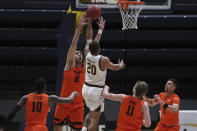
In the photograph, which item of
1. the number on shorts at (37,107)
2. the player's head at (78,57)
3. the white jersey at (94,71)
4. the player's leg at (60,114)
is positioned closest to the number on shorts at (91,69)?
the white jersey at (94,71)

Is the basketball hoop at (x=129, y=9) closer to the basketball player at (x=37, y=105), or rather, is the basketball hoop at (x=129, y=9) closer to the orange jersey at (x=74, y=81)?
the orange jersey at (x=74, y=81)

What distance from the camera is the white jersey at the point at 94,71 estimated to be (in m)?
6.33

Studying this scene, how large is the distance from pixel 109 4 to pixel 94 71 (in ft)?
5.74

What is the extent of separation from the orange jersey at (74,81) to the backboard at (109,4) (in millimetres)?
1266

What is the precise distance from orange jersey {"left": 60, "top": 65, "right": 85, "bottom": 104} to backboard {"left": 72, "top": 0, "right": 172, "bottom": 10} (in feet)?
4.15

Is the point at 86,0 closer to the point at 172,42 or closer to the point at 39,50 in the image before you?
the point at 39,50

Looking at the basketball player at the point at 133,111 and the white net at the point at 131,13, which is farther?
the white net at the point at 131,13

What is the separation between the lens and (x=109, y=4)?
7.54m

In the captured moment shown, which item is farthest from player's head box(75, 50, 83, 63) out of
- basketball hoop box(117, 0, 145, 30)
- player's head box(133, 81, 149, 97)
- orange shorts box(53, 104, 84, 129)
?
player's head box(133, 81, 149, 97)

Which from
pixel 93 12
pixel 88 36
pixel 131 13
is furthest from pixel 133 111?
pixel 131 13

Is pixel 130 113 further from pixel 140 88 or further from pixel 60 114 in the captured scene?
pixel 60 114

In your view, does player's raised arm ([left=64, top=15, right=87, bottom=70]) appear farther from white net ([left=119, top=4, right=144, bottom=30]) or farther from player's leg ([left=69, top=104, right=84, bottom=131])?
white net ([left=119, top=4, right=144, bottom=30])

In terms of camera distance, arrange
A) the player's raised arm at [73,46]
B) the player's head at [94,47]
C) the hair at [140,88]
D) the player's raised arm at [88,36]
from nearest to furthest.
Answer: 1. the hair at [140,88]
2. the player's head at [94,47]
3. the player's raised arm at [73,46]
4. the player's raised arm at [88,36]

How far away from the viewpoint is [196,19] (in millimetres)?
11914
